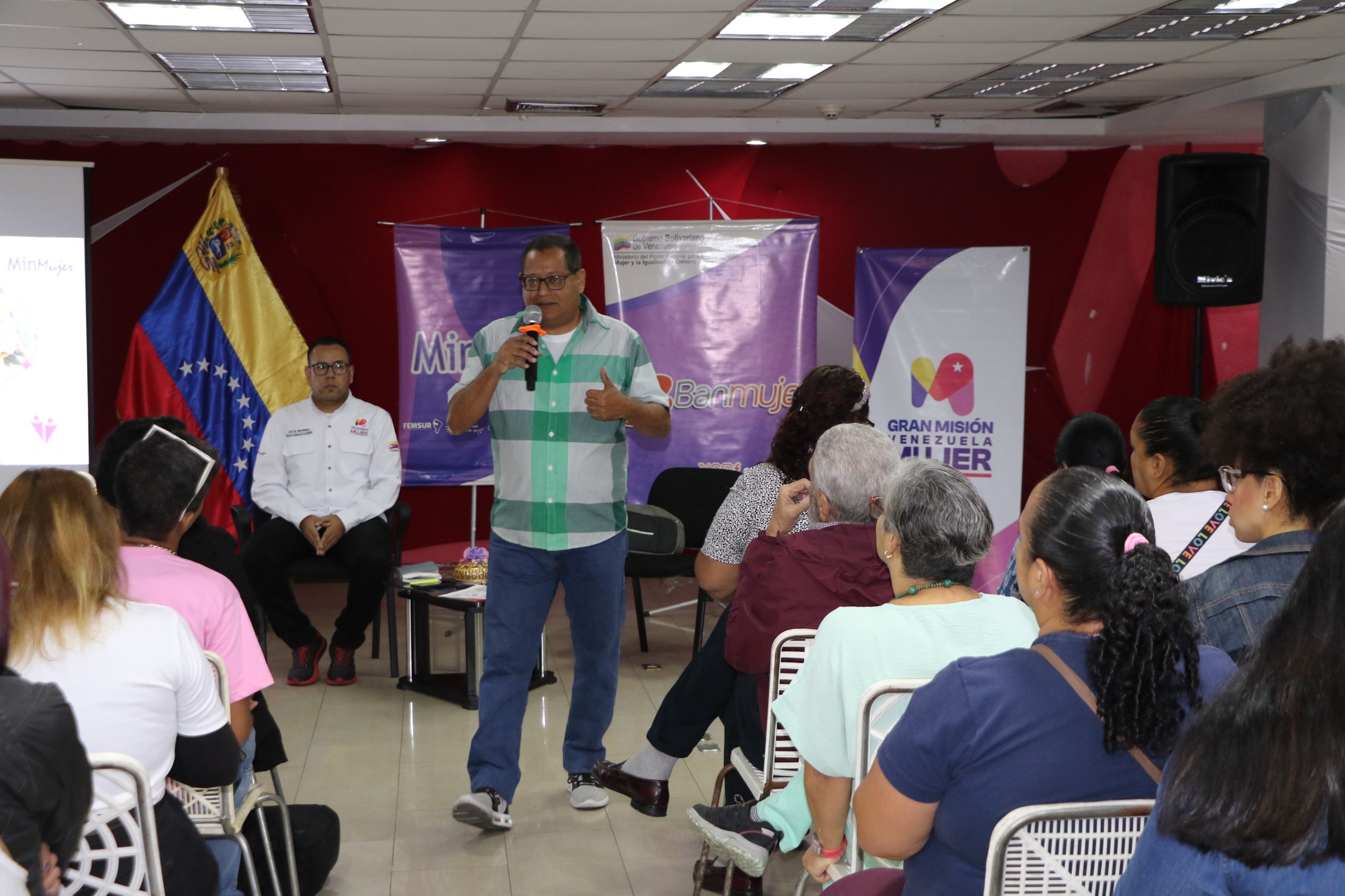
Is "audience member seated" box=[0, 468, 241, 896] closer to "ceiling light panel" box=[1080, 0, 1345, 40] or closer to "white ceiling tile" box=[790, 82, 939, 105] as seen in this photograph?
"ceiling light panel" box=[1080, 0, 1345, 40]

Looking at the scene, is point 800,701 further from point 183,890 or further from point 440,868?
point 440,868

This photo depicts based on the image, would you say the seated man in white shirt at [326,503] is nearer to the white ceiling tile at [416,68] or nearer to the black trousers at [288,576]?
the black trousers at [288,576]

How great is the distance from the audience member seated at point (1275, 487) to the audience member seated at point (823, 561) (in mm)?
640

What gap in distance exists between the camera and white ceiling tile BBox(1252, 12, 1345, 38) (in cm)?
414

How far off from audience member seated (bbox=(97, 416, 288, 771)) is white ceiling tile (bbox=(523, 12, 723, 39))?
6.97ft

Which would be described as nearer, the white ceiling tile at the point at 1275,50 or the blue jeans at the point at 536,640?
the blue jeans at the point at 536,640

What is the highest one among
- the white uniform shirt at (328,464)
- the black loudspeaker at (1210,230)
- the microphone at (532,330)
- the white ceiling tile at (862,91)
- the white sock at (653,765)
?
the white ceiling tile at (862,91)

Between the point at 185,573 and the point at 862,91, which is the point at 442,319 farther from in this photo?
the point at 185,573

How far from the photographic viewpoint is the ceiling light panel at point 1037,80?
4980 millimetres

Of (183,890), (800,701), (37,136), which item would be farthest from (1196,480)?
(37,136)

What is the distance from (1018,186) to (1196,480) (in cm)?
452

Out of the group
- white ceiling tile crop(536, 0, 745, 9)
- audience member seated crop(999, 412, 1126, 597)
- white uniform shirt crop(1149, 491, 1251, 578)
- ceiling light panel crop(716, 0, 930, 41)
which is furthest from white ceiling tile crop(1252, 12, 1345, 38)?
white uniform shirt crop(1149, 491, 1251, 578)

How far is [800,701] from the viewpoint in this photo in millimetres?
1853

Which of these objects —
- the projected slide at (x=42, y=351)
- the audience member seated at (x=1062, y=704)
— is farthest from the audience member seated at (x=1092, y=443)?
the projected slide at (x=42, y=351)
